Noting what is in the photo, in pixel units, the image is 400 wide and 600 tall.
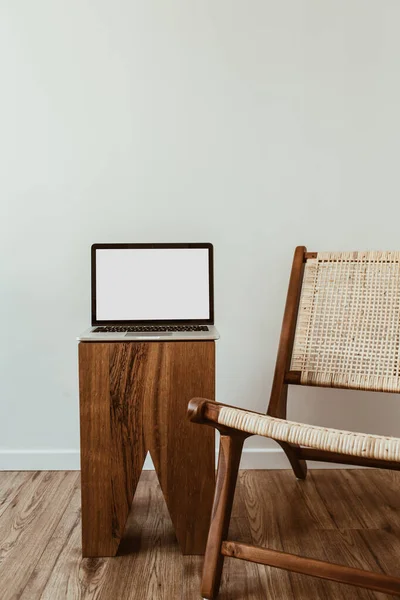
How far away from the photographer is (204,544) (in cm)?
135

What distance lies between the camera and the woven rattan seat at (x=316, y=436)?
38.5 inches

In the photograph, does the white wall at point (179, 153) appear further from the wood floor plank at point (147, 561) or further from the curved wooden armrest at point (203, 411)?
the curved wooden armrest at point (203, 411)

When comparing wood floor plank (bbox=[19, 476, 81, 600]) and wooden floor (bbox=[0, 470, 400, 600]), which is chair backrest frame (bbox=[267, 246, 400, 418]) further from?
wood floor plank (bbox=[19, 476, 81, 600])

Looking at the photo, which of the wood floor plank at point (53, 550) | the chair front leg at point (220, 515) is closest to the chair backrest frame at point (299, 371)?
the chair front leg at point (220, 515)

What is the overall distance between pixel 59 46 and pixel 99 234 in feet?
1.92

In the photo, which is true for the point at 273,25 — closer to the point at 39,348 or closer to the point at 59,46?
the point at 59,46

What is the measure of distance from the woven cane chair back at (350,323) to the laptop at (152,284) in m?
0.28

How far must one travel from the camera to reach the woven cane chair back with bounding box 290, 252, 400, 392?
156 centimetres

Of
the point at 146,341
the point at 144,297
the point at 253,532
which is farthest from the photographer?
the point at 144,297

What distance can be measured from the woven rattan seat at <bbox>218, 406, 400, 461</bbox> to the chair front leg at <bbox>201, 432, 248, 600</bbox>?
0.07 meters

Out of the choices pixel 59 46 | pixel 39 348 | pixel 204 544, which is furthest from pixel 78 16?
pixel 204 544

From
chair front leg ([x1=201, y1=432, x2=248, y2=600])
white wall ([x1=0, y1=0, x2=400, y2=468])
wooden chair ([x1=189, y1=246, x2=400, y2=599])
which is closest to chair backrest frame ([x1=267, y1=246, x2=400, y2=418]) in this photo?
wooden chair ([x1=189, y1=246, x2=400, y2=599])

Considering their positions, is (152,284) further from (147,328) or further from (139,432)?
(139,432)

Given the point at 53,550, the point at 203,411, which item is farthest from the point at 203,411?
the point at 53,550
